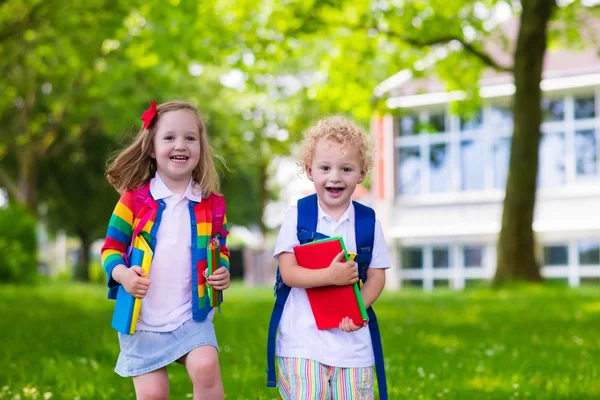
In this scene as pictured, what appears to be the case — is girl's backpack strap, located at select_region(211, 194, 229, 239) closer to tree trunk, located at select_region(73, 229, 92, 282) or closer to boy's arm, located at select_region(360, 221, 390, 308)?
boy's arm, located at select_region(360, 221, 390, 308)

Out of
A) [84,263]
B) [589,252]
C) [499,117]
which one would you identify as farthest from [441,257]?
[84,263]

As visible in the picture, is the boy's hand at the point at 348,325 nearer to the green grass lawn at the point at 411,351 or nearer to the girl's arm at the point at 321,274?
the girl's arm at the point at 321,274

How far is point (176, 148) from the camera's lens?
13.0ft

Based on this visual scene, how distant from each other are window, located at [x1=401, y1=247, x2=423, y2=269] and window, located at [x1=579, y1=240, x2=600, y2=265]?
5500mm

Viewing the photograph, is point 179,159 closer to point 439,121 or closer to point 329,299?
point 329,299

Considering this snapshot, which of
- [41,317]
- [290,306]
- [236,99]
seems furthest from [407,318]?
[236,99]

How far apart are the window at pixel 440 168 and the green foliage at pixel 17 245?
1380cm

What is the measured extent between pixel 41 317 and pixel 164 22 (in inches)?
285

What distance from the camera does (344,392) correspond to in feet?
12.3

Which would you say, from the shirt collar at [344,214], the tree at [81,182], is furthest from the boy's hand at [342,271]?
the tree at [81,182]

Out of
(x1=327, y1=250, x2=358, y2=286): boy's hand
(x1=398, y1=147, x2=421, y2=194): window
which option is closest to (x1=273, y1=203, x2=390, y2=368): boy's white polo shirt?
(x1=327, y1=250, x2=358, y2=286): boy's hand

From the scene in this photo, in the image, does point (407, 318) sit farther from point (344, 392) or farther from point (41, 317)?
point (344, 392)

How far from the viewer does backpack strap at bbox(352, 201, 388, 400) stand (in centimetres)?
382

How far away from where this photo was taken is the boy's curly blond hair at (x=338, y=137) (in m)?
3.84
